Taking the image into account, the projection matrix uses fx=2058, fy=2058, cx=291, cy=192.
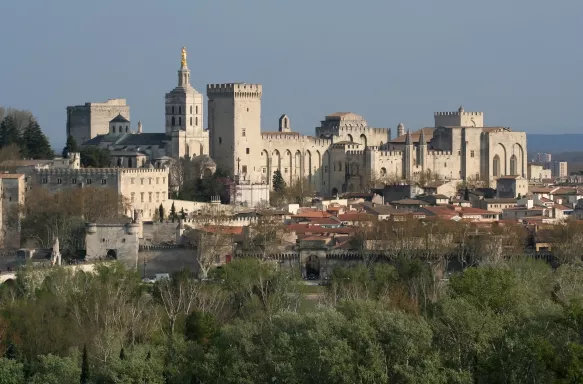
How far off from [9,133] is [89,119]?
12492 mm

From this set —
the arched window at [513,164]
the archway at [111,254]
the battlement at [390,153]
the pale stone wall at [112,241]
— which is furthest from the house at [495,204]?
the archway at [111,254]

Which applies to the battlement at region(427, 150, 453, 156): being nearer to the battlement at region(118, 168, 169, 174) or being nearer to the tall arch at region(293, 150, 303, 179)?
the tall arch at region(293, 150, 303, 179)

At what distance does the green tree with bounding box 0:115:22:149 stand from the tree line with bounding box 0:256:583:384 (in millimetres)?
30161

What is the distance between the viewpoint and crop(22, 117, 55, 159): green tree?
86125mm

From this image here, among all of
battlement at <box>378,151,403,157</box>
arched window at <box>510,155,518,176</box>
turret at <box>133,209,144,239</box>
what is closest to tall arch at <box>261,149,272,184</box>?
battlement at <box>378,151,403,157</box>

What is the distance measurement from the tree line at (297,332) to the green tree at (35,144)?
29127 mm

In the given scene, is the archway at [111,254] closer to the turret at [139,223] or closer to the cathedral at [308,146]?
the turret at [139,223]

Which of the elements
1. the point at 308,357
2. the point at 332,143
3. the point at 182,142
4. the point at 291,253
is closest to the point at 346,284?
the point at 291,253

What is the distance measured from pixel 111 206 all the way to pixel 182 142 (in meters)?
16.1

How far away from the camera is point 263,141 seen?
95.1 meters

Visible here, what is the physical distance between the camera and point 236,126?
9212 cm

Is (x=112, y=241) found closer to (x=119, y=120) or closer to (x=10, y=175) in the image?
(x=10, y=175)

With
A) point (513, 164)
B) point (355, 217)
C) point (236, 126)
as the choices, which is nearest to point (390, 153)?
point (513, 164)

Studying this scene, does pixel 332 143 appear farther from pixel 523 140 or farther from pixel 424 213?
pixel 424 213
